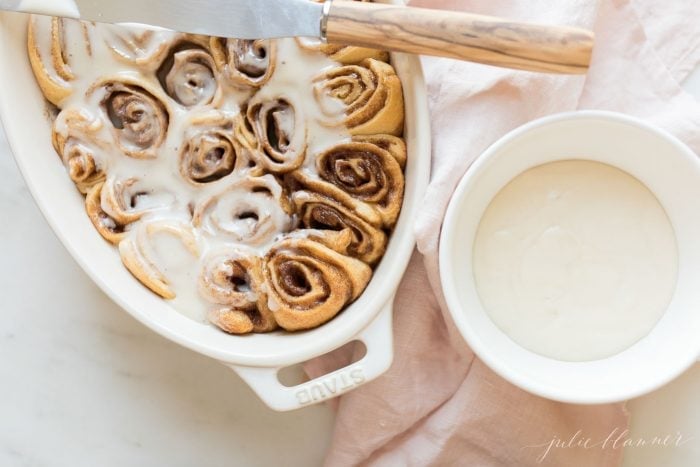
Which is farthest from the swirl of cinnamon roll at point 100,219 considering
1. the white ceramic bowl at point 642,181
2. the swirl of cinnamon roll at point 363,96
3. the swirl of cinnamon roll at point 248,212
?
the white ceramic bowl at point 642,181

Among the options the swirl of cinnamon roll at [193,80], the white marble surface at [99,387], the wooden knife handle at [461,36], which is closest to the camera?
the wooden knife handle at [461,36]

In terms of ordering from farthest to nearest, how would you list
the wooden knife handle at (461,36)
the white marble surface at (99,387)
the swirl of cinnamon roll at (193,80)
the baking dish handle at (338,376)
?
the white marble surface at (99,387)
the swirl of cinnamon roll at (193,80)
the baking dish handle at (338,376)
the wooden knife handle at (461,36)

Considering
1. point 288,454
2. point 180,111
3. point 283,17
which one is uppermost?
point 283,17

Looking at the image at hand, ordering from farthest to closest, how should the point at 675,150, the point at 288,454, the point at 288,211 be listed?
the point at 288,454, the point at 288,211, the point at 675,150

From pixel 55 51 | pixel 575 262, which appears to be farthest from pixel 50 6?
pixel 575 262

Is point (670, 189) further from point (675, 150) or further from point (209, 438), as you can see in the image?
point (209, 438)

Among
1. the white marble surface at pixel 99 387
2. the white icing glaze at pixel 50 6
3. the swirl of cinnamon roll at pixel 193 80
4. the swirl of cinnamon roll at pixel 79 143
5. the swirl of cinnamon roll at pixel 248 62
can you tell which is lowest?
the white marble surface at pixel 99 387

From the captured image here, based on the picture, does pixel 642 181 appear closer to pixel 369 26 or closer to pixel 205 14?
pixel 369 26

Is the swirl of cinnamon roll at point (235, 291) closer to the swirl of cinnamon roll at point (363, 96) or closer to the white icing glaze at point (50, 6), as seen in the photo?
the swirl of cinnamon roll at point (363, 96)

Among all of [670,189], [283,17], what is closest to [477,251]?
[670,189]
